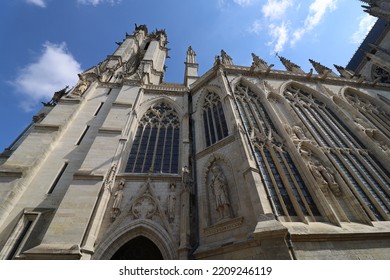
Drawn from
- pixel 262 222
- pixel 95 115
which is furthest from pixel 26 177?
pixel 262 222

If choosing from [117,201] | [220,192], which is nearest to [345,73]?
[220,192]

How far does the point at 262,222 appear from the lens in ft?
17.8

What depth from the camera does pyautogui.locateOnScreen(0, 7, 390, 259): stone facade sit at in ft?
20.0

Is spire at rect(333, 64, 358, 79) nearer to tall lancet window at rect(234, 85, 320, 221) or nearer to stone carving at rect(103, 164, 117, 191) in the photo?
tall lancet window at rect(234, 85, 320, 221)

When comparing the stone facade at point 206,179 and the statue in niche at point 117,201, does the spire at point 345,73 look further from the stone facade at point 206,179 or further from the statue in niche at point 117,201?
the statue in niche at point 117,201

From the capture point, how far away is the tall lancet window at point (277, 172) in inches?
268

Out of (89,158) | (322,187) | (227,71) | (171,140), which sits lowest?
(322,187)

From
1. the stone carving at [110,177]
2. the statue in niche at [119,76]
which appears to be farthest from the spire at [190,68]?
the stone carving at [110,177]

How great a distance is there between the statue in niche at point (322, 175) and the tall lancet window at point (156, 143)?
237 inches

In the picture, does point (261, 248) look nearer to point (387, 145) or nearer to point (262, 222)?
point (262, 222)

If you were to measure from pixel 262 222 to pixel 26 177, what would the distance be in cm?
928

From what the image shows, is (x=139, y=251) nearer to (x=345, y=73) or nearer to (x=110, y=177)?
(x=110, y=177)

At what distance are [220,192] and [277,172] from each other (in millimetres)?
2527

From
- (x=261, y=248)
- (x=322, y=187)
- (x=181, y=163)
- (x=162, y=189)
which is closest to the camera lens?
(x=261, y=248)
